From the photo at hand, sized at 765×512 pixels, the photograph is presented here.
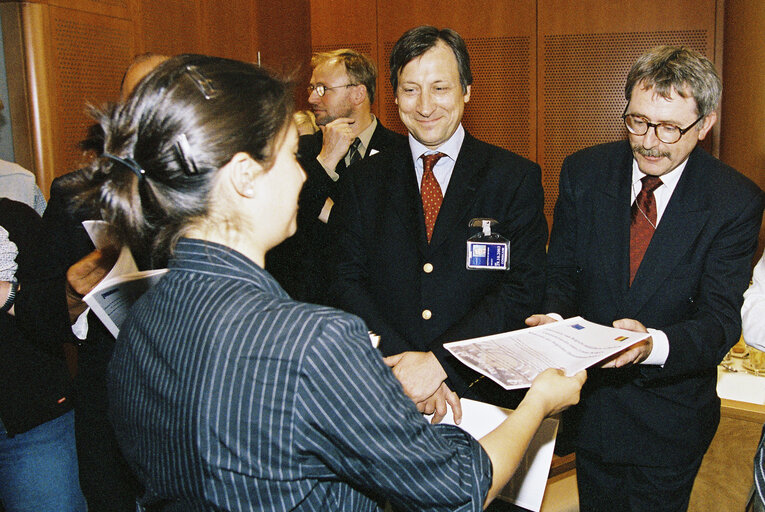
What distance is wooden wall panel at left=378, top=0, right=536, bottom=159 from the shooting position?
504cm

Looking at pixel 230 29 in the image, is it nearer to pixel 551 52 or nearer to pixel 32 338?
pixel 551 52

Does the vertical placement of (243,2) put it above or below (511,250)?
above

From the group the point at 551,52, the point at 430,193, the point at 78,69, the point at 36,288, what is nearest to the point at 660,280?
the point at 430,193

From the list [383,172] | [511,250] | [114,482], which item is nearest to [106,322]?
[114,482]

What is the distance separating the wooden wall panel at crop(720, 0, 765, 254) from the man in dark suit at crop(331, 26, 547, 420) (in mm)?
2250

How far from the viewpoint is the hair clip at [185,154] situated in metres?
0.89

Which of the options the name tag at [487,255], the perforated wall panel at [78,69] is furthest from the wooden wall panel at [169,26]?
the name tag at [487,255]

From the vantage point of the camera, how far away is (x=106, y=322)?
58.1 inches

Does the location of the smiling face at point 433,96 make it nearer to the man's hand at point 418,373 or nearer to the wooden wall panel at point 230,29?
the man's hand at point 418,373

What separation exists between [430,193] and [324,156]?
104cm

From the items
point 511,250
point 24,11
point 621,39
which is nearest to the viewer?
point 511,250

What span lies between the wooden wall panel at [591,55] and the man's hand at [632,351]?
11.7 ft

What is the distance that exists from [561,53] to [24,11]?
3894 millimetres

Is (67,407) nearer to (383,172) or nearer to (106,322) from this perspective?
(106,322)
